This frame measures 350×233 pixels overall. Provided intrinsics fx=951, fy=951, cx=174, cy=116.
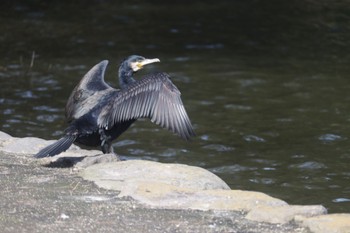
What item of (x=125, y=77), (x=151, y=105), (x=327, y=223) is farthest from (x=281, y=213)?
(x=125, y=77)

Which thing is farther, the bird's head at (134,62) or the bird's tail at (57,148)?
the bird's head at (134,62)

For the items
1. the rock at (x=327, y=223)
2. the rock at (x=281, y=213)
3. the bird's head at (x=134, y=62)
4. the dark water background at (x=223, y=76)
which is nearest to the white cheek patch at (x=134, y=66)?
the bird's head at (x=134, y=62)

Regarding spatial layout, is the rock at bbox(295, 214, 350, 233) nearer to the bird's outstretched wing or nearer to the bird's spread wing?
the bird's outstretched wing

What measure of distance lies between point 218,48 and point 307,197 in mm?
5670

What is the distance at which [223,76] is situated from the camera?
39.9 feet

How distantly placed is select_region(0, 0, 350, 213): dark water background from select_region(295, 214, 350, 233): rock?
2.43 m

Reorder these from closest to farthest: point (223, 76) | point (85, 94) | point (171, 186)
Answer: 1. point (171, 186)
2. point (85, 94)
3. point (223, 76)

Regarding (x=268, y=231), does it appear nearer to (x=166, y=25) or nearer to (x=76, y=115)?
(x=76, y=115)

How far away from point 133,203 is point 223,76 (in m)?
6.55

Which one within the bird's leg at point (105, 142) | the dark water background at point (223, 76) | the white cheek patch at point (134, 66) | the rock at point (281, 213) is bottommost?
the dark water background at point (223, 76)

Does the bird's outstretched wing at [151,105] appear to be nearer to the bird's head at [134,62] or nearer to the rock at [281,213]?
the bird's head at [134,62]

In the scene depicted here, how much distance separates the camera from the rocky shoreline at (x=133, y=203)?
207 inches

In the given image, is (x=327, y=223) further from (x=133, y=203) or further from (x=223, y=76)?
(x=223, y=76)

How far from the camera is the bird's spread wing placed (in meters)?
7.40
